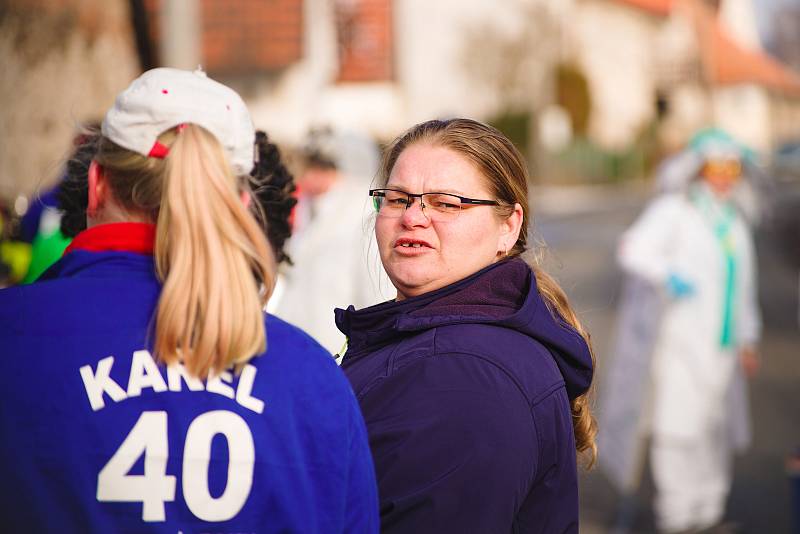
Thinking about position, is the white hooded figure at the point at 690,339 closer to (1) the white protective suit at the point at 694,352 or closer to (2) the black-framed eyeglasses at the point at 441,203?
(1) the white protective suit at the point at 694,352

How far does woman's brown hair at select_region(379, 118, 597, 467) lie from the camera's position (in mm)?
2398

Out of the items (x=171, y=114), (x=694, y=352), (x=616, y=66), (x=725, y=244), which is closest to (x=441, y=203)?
(x=171, y=114)

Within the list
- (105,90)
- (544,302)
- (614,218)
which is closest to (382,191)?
(544,302)

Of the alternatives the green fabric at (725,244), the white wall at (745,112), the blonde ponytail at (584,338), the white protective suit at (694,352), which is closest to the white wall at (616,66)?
the white wall at (745,112)

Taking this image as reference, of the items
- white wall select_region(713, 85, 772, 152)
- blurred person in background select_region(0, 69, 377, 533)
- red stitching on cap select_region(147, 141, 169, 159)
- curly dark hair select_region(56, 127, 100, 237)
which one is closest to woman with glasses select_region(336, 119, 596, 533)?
blurred person in background select_region(0, 69, 377, 533)

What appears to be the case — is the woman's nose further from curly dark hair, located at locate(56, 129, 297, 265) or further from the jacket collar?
the jacket collar

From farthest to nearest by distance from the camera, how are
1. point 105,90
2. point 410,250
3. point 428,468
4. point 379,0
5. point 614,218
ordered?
point 379,0, point 614,218, point 105,90, point 410,250, point 428,468

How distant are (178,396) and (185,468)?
11 cm

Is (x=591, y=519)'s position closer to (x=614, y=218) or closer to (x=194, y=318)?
(x=194, y=318)

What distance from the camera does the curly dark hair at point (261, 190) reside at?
2607 mm

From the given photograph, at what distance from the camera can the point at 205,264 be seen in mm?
1936

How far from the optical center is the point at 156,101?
2086 millimetres

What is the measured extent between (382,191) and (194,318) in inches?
27.7

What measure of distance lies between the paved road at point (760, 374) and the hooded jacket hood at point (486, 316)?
1.74 feet
